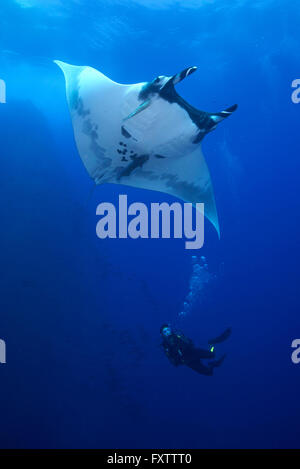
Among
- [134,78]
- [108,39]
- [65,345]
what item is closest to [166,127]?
[108,39]

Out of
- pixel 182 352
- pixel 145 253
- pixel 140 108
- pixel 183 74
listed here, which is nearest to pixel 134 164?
pixel 140 108

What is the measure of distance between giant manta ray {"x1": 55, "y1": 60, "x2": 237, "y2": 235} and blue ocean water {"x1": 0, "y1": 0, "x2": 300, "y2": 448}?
26.7 ft

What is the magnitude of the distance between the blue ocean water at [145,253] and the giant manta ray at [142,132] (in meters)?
8.15

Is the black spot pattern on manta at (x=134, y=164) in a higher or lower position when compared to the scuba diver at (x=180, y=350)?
higher

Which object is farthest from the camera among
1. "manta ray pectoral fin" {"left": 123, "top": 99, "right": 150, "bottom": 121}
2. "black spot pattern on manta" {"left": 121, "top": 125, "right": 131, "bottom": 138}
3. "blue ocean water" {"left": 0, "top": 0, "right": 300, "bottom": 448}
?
"blue ocean water" {"left": 0, "top": 0, "right": 300, "bottom": 448}

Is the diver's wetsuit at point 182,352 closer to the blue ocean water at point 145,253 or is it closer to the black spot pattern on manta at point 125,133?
the black spot pattern on manta at point 125,133

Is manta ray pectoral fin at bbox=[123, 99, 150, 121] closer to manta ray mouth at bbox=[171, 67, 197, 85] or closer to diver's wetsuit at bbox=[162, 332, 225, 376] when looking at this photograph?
manta ray mouth at bbox=[171, 67, 197, 85]

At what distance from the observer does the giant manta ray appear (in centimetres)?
398

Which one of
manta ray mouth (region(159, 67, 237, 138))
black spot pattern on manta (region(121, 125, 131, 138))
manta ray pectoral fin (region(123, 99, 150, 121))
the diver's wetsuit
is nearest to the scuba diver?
the diver's wetsuit

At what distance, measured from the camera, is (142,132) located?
4.31 m

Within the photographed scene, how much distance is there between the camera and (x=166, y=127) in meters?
4.17

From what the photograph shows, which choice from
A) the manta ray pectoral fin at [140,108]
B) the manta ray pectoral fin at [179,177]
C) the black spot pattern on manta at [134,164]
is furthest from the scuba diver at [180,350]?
the manta ray pectoral fin at [140,108]

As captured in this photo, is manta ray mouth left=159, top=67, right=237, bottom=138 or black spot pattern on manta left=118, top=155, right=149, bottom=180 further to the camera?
black spot pattern on manta left=118, top=155, right=149, bottom=180

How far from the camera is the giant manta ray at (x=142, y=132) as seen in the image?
13.0ft
